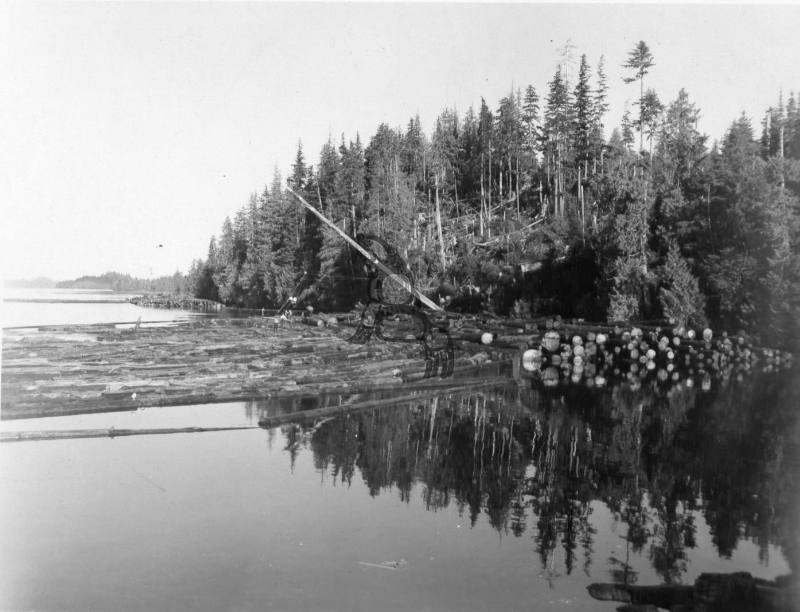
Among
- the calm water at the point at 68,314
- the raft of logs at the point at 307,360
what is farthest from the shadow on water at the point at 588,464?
the calm water at the point at 68,314

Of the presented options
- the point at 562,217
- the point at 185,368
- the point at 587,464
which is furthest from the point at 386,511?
the point at 562,217

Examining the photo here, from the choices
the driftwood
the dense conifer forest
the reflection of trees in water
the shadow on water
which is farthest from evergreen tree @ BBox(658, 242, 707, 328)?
the driftwood

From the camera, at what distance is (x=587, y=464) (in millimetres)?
13297

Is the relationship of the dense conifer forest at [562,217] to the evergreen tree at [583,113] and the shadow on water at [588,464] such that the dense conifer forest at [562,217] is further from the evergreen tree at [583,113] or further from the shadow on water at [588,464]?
the shadow on water at [588,464]

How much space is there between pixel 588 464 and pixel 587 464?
0.02m

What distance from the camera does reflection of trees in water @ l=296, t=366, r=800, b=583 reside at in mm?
9719

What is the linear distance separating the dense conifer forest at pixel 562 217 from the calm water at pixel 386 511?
766 inches

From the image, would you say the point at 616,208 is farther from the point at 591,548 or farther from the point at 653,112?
the point at 591,548

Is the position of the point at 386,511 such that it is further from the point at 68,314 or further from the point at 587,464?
the point at 68,314

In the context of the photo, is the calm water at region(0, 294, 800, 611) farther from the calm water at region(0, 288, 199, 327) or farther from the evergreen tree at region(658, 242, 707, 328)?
the evergreen tree at region(658, 242, 707, 328)

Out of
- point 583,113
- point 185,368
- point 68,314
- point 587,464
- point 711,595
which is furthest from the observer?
point 583,113

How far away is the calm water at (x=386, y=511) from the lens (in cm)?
784

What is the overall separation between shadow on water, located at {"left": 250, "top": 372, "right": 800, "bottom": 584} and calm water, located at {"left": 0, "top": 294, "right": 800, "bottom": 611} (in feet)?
0.18

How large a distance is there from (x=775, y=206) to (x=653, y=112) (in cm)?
2860
